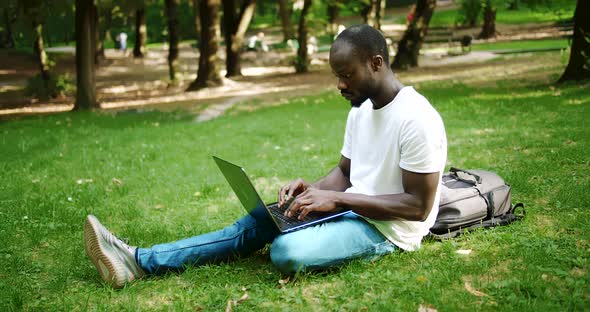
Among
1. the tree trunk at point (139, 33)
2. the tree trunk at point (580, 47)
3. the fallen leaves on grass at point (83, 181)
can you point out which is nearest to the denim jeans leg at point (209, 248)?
the fallen leaves on grass at point (83, 181)

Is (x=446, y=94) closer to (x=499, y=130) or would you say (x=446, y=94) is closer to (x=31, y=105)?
(x=499, y=130)

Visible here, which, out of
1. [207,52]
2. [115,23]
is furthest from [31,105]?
[115,23]

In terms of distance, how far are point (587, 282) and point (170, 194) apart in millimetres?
4351

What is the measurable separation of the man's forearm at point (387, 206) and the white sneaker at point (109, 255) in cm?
143

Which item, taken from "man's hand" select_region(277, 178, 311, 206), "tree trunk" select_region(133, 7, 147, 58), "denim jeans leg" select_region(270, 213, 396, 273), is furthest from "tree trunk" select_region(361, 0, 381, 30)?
"denim jeans leg" select_region(270, 213, 396, 273)

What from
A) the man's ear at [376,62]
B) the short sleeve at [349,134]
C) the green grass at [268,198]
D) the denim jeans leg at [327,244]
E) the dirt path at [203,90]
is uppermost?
the man's ear at [376,62]

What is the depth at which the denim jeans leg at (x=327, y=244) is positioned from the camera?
12.0ft

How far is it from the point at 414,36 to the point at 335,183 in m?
16.5

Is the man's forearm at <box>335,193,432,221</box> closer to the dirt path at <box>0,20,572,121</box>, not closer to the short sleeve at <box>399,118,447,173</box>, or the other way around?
the short sleeve at <box>399,118,447,173</box>

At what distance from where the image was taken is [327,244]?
3688 millimetres

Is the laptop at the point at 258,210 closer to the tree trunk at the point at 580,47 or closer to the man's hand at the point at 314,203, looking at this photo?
the man's hand at the point at 314,203

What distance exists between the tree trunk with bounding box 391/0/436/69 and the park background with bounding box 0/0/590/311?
0.06 meters

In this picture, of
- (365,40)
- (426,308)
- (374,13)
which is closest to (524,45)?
(374,13)

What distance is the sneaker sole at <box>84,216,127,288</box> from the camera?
377 centimetres
